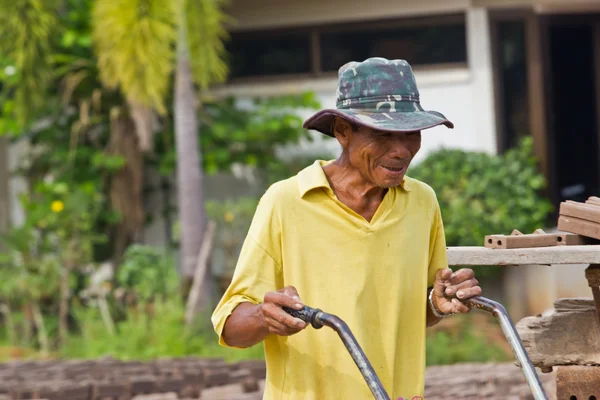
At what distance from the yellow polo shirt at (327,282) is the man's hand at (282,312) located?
0.23 meters

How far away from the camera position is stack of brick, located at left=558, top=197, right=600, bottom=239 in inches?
145

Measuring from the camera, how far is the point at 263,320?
122 inches

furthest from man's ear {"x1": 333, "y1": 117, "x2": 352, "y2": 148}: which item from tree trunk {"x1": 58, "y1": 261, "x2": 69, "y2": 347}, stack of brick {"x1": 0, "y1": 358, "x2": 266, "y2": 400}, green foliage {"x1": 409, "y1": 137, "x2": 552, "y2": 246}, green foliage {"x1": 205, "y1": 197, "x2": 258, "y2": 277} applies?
tree trunk {"x1": 58, "y1": 261, "x2": 69, "y2": 347}

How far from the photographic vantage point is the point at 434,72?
12039mm

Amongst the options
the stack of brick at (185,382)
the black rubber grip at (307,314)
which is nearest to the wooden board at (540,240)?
the black rubber grip at (307,314)

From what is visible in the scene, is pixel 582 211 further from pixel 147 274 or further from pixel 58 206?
pixel 58 206

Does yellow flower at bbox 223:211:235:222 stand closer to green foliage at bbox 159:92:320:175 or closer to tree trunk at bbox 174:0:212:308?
green foliage at bbox 159:92:320:175

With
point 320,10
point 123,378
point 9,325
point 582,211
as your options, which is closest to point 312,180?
point 582,211

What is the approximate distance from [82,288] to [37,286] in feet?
2.28

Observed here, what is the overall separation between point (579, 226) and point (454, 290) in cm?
67

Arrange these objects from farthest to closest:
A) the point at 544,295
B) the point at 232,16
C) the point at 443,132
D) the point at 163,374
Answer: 1. the point at 232,16
2. the point at 443,132
3. the point at 544,295
4. the point at 163,374

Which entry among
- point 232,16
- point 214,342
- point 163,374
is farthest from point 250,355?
point 232,16

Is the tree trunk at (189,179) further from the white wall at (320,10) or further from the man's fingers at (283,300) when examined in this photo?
the man's fingers at (283,300)

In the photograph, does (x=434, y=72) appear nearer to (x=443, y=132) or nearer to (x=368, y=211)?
(x=443, y=132)
